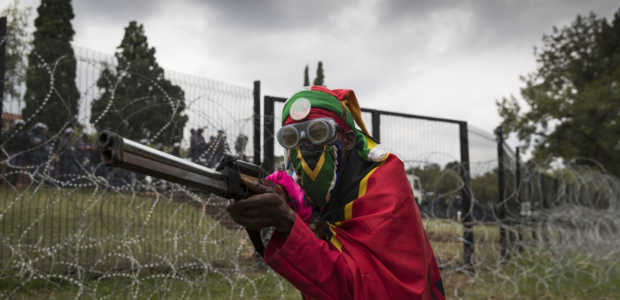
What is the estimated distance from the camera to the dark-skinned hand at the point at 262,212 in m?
1.69

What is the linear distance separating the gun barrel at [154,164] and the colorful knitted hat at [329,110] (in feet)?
2.17

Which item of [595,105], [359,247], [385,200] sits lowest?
[359,247]

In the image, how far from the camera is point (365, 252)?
75.2 inches

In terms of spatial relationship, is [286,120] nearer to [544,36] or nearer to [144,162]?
[144,162]

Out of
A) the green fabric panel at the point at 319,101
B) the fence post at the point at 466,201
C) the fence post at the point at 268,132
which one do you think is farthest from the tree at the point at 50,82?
the fence post at the point at 466,201

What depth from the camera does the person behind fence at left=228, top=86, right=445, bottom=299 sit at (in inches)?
70.5

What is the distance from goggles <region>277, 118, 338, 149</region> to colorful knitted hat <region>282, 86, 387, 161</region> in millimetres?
77

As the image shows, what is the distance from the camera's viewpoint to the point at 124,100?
20.5ft

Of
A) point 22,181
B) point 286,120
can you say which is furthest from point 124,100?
point 286,120

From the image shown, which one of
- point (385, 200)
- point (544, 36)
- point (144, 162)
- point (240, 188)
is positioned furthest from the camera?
point (544, 36)

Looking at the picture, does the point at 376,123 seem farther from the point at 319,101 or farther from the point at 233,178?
the point at 233,178

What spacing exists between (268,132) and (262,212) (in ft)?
16.1

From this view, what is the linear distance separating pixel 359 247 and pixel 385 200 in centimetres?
24

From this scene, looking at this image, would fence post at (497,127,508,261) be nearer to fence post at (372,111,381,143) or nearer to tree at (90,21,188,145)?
fence post at (372,111,381,143)
